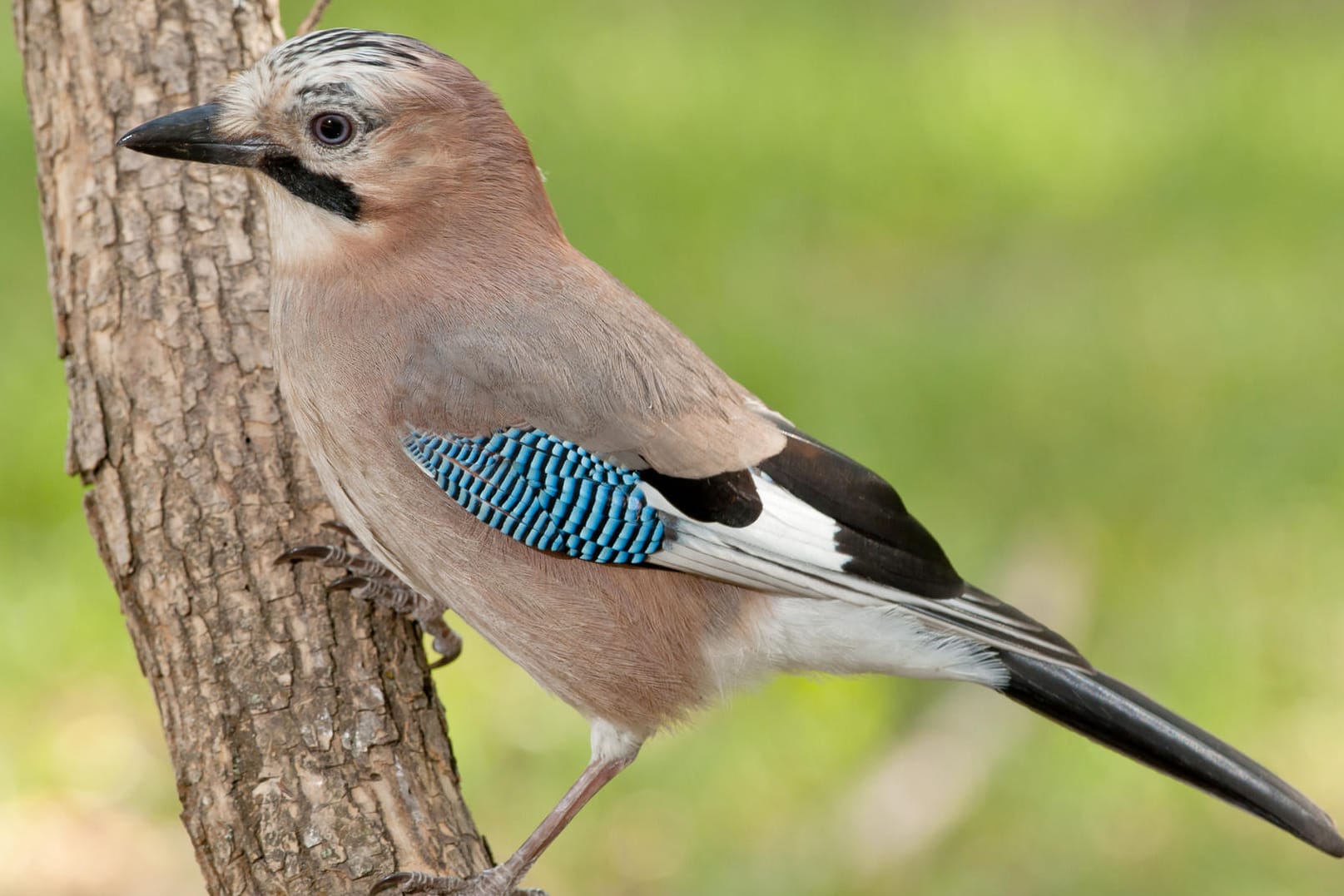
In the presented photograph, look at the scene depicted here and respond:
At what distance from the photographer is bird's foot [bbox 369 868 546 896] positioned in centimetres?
288

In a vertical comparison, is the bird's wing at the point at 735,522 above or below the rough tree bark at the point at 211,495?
above

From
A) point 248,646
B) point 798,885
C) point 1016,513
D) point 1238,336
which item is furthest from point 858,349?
point 248,646

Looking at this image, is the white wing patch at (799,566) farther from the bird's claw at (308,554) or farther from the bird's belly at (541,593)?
the bird's claw at (308,554)

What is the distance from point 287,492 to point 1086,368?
412cm

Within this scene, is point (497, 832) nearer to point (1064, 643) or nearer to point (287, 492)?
point (287, 492)

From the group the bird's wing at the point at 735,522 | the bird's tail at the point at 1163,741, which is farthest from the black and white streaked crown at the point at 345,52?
the bird's tail at the point at 1163,741

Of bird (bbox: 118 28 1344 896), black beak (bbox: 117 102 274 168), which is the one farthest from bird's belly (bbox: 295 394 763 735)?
black beak (bbox: 117 102 274 168)

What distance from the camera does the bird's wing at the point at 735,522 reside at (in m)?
3.10

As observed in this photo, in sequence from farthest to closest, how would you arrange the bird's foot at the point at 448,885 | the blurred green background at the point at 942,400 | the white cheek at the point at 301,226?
the blurred green background at the point at 942,400 → the white cheek at the point at 301,226 → the bird's foot at the point at 448,885

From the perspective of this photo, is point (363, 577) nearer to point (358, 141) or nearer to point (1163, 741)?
point (358, 141)

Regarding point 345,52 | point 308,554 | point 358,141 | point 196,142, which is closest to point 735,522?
point 308,554

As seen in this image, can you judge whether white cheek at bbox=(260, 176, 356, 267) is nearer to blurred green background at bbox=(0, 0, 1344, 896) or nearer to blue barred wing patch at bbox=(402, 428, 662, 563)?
blue barred wing patch at bbox=(402, 428, 662, 563)

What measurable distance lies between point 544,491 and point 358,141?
Answer: 0.78 m

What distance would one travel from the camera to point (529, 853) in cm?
320
